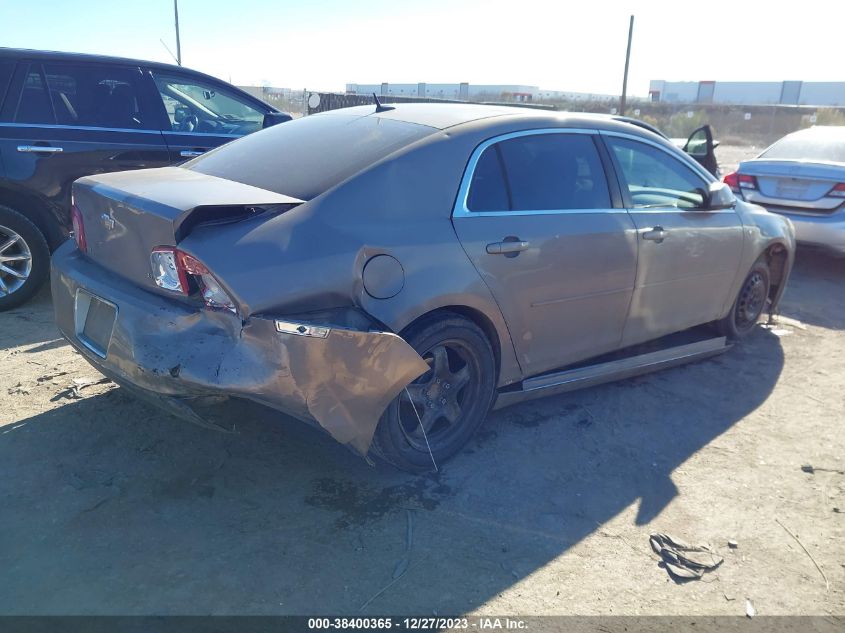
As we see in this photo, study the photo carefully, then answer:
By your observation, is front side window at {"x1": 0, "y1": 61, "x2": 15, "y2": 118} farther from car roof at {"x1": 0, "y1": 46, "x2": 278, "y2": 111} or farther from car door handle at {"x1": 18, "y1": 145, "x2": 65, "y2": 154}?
car door handle at {"x1": 18, "y1": 145, "x2": 65, "y2": 154}

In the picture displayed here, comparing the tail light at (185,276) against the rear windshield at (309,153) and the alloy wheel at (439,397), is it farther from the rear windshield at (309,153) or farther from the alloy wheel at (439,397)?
the alloy wheel at (439,397)

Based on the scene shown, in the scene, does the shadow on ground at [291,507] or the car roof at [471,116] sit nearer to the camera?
the shadow on ground at [291,507]

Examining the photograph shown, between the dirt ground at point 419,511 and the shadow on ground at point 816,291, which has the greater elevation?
the dirt ground at point 419,511

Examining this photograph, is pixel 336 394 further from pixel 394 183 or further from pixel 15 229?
pixel 15 229

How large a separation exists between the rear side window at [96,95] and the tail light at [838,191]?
676 cm

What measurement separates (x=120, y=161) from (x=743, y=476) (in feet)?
16.8

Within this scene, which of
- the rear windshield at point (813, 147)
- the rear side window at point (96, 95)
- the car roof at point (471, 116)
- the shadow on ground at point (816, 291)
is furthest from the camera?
the rear windshield at point (813, 147)

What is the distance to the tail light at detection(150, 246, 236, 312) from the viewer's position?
2.79m

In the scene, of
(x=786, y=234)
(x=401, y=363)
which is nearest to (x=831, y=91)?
(x=786, y=234)

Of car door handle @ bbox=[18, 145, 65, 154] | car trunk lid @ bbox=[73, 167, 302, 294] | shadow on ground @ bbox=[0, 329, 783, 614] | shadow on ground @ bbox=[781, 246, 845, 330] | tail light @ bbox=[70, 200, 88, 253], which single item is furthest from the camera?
shadow on ground @ bbox=[781, 246, 845, 330]

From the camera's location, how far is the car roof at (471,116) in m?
3.69

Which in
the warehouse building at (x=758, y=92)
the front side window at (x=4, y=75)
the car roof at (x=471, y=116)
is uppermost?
the front side window at (x=4, y=75)

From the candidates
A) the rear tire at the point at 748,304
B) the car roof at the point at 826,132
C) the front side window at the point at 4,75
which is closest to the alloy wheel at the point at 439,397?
the rear tire at the point at 748,304

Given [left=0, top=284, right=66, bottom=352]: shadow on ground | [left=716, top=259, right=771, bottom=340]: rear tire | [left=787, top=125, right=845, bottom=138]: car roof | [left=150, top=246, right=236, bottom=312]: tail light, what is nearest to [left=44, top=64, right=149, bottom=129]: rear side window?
[left=0, top=284, right=66, bottom=352]: shadow on ground
